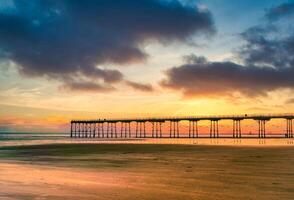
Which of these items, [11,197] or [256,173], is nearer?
[11,197]

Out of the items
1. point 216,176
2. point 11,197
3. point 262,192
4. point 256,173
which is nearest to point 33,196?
point 11,197

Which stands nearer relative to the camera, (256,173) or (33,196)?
(33,196)

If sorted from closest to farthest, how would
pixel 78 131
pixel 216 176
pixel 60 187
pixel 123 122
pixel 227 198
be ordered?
pixel 227 198, pixel 60 187, pixel 216 176, pixel 123 122, pixel 78 131

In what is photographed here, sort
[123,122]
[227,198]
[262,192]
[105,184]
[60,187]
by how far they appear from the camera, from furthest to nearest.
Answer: [123,122] < [105,184] < [60,187] < [262,192] < [227,198]

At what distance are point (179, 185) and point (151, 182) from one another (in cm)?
134

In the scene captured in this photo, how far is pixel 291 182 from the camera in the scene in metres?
14.5

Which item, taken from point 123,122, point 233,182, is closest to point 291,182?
point 233,182

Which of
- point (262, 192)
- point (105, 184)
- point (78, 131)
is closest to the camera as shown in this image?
point (262, 192)

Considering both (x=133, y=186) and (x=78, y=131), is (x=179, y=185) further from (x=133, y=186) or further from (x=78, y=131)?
(x=78, y=131)

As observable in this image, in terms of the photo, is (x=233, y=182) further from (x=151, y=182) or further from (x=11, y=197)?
(x=11, y=197)

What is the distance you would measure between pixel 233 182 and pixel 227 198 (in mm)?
3702

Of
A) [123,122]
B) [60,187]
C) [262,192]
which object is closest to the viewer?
[262,192]

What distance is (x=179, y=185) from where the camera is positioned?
14.2 meters

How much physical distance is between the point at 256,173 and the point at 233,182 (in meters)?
3.57
